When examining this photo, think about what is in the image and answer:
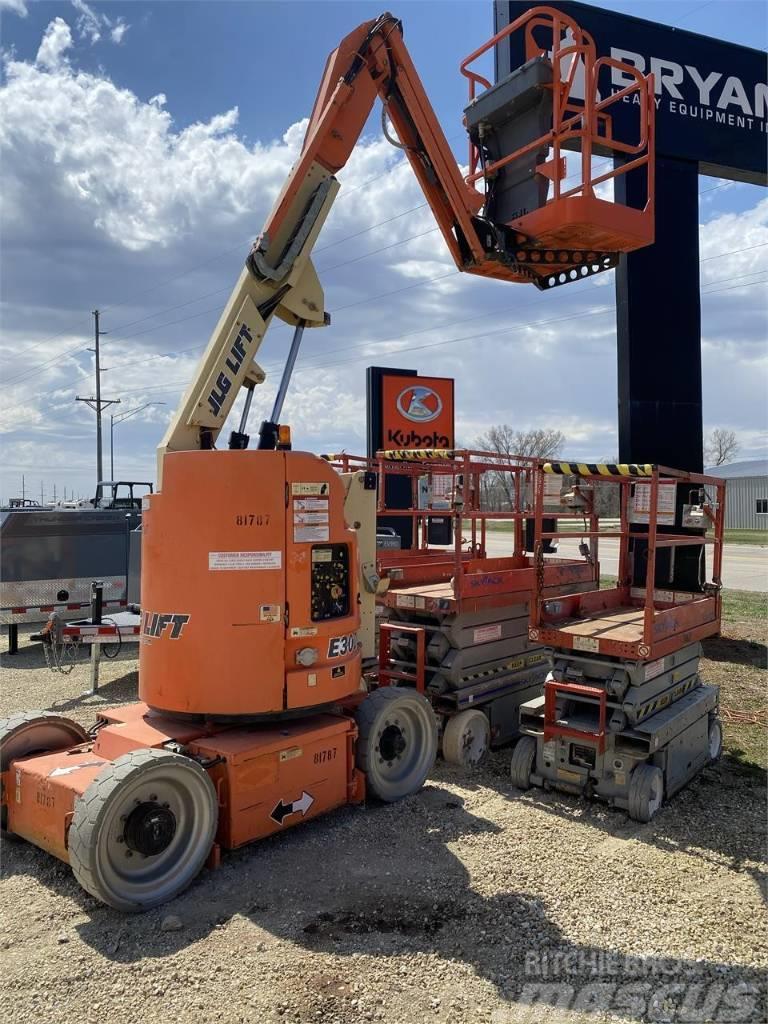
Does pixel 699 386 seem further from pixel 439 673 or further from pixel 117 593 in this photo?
pixel 117 593

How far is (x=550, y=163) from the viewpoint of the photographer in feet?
20.7

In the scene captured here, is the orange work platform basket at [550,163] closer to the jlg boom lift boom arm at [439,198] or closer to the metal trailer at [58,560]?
the jlg boom lift boom arm at [439,198]

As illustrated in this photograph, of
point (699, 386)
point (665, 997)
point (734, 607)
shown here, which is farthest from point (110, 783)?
point (734, 607)

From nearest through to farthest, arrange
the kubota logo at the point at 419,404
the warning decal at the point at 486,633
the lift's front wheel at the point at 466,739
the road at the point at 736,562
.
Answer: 1. the lift's front wheel at the point at 466,739
2. the warning decal at the point at 486,633
3. the road at the point at 736,562
4. the kubota logo at the point at 419,404

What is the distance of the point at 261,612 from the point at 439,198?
3856mm

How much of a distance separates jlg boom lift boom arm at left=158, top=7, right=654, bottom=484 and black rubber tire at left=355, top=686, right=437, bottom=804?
2.25m

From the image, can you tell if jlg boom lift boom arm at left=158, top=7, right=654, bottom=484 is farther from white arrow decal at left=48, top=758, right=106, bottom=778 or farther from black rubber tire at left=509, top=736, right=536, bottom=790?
black rubber tire at left=509, top=736, right=536, bottom=790

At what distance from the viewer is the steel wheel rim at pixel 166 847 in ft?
14.1


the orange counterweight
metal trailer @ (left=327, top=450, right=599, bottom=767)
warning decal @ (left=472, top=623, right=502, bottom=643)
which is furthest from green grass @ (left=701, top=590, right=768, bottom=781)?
the orange counterweight

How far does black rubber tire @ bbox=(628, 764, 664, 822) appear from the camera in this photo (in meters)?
5.76

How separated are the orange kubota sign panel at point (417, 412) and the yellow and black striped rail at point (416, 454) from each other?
1210cm

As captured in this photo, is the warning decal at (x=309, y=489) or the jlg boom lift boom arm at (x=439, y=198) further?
the jlg boom lift boom arm at (x=439, y=198)

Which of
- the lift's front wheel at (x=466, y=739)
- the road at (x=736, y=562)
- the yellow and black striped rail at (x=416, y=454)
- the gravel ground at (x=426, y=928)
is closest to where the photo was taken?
the gravel ground at (x=426, y=928)

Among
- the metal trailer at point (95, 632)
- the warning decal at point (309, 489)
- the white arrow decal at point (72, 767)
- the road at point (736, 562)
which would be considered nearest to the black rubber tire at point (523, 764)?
the warning decal at point (309, 489)
